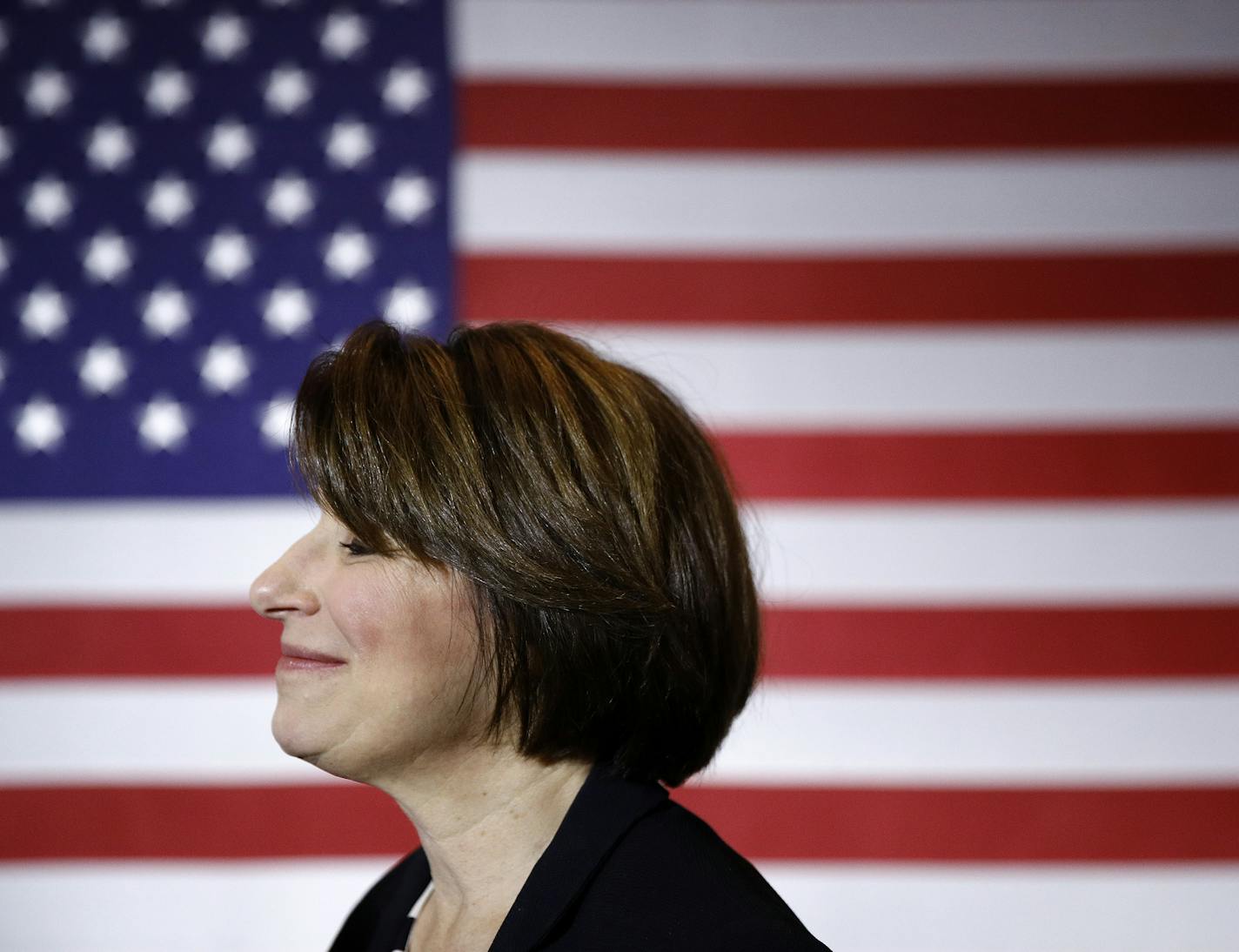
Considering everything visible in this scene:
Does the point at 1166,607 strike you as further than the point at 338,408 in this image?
Yes

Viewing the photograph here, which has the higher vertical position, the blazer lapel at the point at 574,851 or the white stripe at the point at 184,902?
the blazer lapel at the point at 574,851

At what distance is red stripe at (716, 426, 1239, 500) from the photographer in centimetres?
191

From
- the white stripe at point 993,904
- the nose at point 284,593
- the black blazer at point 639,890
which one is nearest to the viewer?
the black blazer at point 639,890

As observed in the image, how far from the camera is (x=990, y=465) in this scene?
1917 mm

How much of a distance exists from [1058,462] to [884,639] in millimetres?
431

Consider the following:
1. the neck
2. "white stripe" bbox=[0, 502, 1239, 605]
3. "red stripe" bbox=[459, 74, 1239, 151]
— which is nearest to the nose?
the neck

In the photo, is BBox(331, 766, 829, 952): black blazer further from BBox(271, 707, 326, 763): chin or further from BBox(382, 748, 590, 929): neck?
BBox(271, 707, 326, 763): chin

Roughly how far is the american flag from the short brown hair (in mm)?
913

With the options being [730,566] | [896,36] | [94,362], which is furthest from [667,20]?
[730,566]

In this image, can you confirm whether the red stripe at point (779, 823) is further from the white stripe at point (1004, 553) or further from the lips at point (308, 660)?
the lips at point (308, 660)

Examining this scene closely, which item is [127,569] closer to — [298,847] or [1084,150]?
[298,847]

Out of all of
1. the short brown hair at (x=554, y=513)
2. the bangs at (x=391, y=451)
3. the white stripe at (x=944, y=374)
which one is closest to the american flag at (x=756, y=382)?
the white stripe at (x=944, y=374)

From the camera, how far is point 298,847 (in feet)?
6.21

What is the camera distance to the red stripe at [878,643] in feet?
6.21
